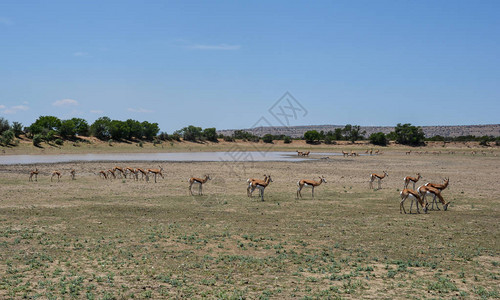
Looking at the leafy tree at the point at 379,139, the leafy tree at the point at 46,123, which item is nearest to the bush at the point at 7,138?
the leafy tree at the point at 46,123

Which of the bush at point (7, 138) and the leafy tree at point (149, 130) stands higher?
the leafy tree at point (149, 130)

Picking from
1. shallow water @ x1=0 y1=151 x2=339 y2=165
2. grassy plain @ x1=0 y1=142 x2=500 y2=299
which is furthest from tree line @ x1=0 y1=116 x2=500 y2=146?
grassy plain @ x1=0 y1=142 x2=500 y2=299

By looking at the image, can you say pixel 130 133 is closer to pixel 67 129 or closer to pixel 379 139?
pixel 67 129

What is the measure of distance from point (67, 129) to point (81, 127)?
4179 mm

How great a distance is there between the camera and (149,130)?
90562 millimetres

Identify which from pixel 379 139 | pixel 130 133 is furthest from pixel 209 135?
pixel 379 139

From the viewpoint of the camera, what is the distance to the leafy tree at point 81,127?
252 ft

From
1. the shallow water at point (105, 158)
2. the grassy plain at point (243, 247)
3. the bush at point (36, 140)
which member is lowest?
the grassy plain at point (243, 247)

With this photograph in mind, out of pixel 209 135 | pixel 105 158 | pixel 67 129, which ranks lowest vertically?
pixel 105 158

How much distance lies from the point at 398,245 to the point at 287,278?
4.40 m

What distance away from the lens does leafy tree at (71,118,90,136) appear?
252 feet

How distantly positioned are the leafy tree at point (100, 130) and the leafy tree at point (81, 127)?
3.46 feet

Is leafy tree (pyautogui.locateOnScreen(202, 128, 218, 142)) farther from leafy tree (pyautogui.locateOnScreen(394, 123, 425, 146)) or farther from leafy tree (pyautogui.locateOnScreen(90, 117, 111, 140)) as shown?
leafy tree (pyautogui.locateOnScreen(394, 123, 425, 146))

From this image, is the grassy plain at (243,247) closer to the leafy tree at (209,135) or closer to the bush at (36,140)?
the bush at (36,140)
